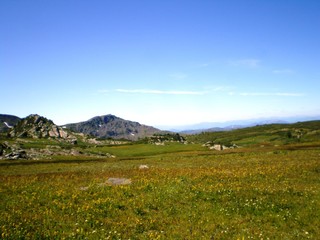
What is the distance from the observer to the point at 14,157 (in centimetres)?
7300

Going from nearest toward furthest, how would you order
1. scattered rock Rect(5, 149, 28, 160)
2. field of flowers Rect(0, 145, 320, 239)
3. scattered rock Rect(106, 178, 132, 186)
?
field of flowers Rect(0, 145, 320, 239), scattered rock Rect(106, 178, 132, 186), scattered rock Rect(5, 149, 28, 160)

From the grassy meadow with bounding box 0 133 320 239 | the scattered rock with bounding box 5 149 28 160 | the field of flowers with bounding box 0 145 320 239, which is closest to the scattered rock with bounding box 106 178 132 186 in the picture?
the grassy meadow with bounding box 0 133 320 239

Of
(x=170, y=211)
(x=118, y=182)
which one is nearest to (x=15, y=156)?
(x=118, y=182)

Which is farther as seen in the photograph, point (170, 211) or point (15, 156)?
point (15, 156)

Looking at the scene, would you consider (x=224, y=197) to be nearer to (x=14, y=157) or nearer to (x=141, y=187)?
(x=141, y=187)

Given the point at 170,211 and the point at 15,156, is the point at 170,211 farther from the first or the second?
the point at 15,156

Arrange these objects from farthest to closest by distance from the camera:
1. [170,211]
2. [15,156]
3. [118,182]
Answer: [15,156] → [118,182] → [170,211]

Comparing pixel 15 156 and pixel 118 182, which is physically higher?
pixel 15 156

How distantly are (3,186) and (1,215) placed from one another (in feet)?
42.9

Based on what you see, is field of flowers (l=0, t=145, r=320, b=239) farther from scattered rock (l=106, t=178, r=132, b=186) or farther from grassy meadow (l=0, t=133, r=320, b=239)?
scattered rock (l=106, t=178, r=132, b=186)

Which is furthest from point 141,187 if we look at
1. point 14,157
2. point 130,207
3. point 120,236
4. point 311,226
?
point 14,157

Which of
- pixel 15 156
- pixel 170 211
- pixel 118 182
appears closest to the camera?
pixel 170 211

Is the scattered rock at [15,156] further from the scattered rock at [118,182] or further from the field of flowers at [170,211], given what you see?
the scattered rock at [118,182]

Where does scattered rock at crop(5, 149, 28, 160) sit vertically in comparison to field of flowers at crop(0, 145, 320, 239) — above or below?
above
